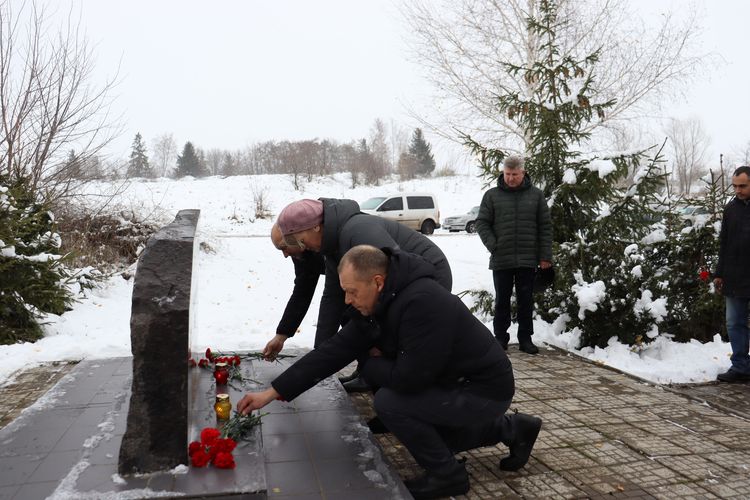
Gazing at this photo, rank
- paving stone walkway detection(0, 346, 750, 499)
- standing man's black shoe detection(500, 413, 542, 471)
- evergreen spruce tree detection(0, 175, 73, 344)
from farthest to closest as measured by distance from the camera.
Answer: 1. evergreen spruce tree detection(0, 175, 73, 344)
2. standing man's black shoe detection(500, 413, 542, 471)
3. paving stone walkway detection(0, 346, 750, 499)

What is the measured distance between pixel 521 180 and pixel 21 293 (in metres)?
5.16

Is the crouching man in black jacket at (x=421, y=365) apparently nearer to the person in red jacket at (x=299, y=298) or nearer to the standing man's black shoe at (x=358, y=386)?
the person in red jacket at (x=299, y=298)

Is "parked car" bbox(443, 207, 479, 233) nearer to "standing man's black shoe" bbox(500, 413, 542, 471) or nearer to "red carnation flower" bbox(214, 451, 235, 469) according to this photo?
"standing man's black shoe" bbox(500, 413, 542, 471)

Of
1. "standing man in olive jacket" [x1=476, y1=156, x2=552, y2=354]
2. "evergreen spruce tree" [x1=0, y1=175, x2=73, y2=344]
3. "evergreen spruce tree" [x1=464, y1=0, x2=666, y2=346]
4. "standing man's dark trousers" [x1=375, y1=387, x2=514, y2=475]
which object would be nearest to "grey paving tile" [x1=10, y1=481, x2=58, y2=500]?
"standing man's dark trousers" [x1=375, y1=387, x2=514, y2=475]

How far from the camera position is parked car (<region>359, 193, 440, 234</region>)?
71.3ft

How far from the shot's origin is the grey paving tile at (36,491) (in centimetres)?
242

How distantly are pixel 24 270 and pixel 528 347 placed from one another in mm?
5165

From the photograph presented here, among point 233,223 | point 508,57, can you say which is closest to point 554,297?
point 508,57

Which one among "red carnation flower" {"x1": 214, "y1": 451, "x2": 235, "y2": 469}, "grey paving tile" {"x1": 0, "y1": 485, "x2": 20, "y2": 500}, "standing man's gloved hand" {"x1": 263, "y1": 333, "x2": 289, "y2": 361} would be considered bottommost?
"grey paving tile" {"x1": 0, "y1": 485, "x2": 20, "y2": 500}

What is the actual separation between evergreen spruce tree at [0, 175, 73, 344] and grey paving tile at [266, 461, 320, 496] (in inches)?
178

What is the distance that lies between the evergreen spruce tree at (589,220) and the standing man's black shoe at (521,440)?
9.53ft

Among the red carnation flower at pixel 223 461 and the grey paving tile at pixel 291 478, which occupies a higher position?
the red carnation flower at pixel 223 461

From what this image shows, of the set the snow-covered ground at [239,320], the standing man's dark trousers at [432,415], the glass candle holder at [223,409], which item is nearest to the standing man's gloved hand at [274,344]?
the snow-covered ground at [239,320]

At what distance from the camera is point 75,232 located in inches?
400
